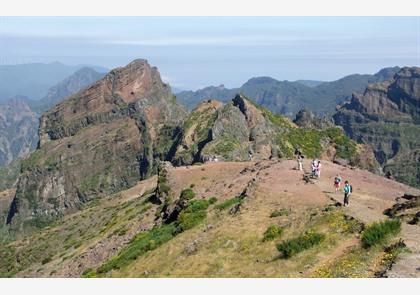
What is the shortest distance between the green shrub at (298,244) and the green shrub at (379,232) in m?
2.75

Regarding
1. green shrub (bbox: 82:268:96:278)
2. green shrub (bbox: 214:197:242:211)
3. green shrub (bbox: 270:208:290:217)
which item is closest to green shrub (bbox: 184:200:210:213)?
green shrub (bbox: 214:197:242:211)

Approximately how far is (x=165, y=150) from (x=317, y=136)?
7732cm

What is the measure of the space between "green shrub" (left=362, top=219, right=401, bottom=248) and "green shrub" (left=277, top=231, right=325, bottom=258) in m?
2.75

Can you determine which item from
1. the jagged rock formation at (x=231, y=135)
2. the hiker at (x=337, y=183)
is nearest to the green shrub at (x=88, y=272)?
the hiker at (x=337, y=183)

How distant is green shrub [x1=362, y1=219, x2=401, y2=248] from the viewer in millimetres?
27516

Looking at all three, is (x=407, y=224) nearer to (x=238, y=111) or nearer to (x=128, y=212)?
(x=128, y=212)

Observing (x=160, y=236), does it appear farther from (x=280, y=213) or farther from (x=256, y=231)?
(x=256, y=231)

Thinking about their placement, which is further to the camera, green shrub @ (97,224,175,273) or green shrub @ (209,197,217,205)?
green shrub @ (209,197,217,205)

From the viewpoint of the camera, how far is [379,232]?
91.7 ft

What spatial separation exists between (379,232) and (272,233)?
7977 mm

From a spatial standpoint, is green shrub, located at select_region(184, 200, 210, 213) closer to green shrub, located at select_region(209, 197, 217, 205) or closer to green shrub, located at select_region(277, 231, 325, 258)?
green shrub, located at select_region(209, 197, 217, 205)

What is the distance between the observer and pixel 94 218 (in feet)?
315

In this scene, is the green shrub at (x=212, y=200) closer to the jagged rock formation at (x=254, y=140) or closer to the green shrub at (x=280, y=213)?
the green shrub at (x=280, y=213)

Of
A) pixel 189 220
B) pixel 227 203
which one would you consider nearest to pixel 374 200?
pixel 227 203
